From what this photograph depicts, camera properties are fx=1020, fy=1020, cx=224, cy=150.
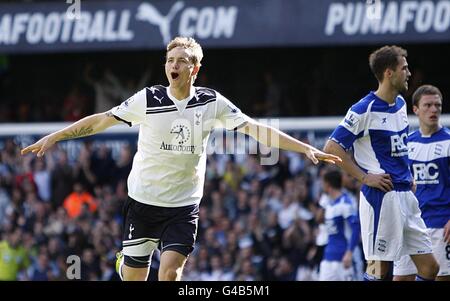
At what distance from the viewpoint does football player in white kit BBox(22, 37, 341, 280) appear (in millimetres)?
8125

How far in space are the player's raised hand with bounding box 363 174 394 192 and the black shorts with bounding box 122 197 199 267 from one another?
144 cm

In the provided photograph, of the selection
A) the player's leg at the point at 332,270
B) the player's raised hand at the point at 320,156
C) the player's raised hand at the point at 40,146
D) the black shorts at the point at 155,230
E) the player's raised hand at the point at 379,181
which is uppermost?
the player's raised hand at the point at 40,146

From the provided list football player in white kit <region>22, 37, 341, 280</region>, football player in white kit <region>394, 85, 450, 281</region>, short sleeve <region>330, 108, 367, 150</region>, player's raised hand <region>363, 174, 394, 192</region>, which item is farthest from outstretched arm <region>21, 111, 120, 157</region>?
football player in white kit <region>394, 85, 450, 281</region>

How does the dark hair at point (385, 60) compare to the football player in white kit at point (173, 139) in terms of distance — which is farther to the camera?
the dark hair at point (385, 60)

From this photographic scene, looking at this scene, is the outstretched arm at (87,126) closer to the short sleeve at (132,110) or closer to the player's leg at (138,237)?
the short sleeve at (132,110)

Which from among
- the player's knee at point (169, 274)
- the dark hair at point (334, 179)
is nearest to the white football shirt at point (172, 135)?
the player's knee at point (169, 274)

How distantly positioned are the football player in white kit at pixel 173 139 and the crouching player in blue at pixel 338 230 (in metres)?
3.83

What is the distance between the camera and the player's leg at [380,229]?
8.52 metres

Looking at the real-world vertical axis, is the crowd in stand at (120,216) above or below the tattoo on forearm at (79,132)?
below

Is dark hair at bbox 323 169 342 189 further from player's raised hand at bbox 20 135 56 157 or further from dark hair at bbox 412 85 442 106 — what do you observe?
player's raised hand at bbox 20 135 56 157

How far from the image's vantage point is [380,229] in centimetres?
855

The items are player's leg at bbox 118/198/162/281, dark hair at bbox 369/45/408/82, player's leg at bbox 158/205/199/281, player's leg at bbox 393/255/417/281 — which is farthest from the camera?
player's leg at bbox 393/255/417/281

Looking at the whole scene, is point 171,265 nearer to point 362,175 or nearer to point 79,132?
point 79,132
